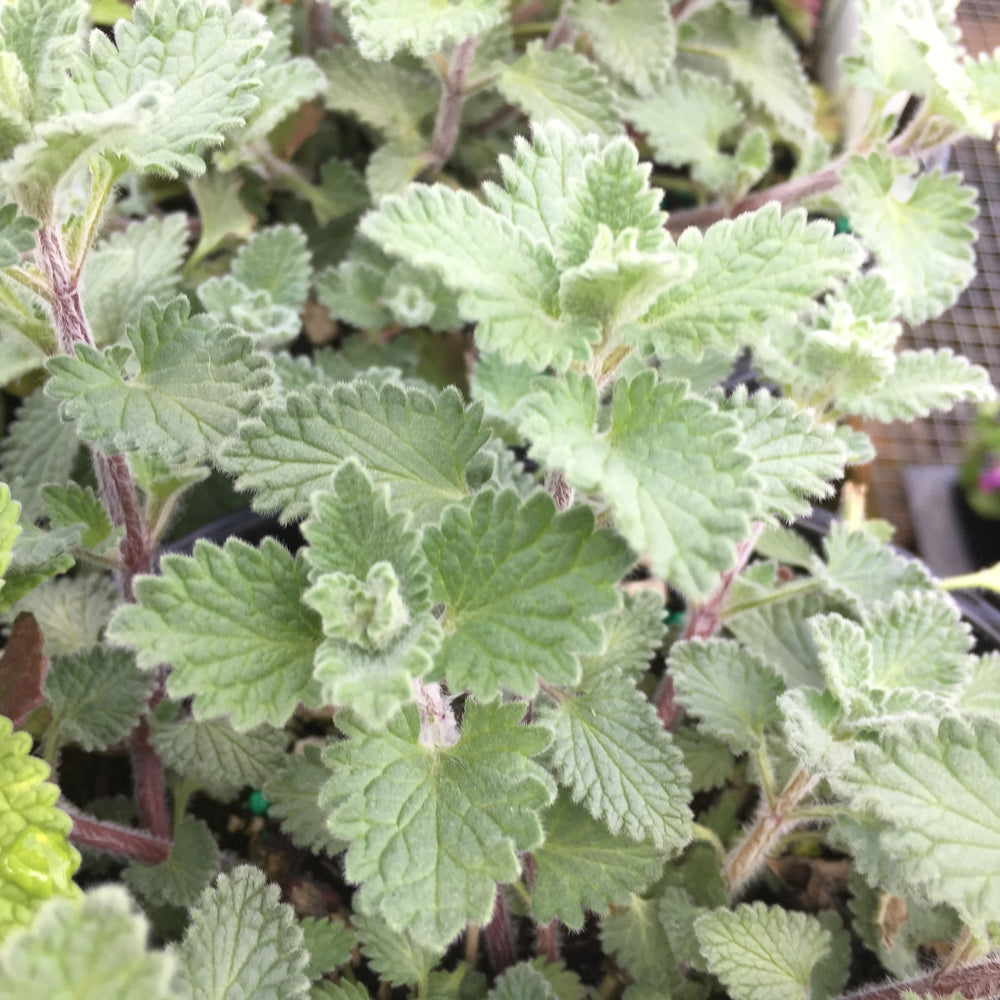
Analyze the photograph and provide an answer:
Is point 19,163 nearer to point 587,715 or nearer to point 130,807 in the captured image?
point 587,715

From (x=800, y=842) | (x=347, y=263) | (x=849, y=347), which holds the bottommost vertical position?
(x=800, y=842)

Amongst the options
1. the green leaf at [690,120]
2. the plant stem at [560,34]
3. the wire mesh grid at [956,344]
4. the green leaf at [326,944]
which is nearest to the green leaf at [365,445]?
the green leaf at [326,944]

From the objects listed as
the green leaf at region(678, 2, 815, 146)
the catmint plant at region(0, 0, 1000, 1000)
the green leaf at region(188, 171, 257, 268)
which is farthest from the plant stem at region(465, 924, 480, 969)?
the green leaf at region(678, 2, 815, 146)

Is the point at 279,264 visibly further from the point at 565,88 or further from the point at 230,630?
the point at 230,630

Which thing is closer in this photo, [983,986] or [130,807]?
[983,986]

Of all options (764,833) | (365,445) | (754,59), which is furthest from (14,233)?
(754,59)

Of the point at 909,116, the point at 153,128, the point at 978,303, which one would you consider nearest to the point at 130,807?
the point at 153,128
